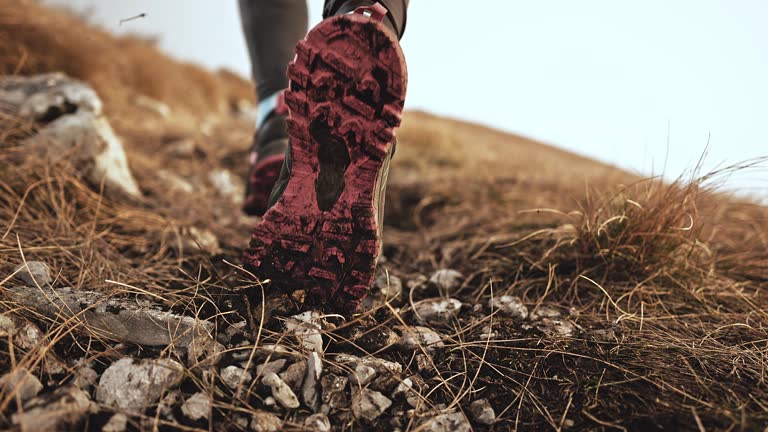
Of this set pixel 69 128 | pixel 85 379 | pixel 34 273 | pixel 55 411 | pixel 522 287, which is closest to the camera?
pixel 55 411

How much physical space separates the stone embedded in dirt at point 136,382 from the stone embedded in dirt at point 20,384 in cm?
8

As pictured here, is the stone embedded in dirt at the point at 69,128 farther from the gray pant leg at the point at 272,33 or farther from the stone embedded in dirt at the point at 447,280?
the stone embedded in dirt at the point at 447,280

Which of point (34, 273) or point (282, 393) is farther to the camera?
point (34, 273)

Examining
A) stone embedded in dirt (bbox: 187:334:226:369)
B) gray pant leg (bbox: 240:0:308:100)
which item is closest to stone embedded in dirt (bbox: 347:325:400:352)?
stone embedded in dirt (bbox: 187:334:226:369)

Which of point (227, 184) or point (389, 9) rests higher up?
point (389, 9)

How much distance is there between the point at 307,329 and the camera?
2.59 feet

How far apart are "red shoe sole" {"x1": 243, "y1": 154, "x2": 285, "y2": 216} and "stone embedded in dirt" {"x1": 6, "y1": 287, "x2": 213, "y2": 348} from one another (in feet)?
1.95

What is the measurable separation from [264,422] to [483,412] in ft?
1.11

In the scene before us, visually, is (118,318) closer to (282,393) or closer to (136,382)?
(136,382)

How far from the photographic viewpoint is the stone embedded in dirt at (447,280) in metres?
1.12

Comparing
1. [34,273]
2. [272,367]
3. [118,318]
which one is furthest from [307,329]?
[34,273]

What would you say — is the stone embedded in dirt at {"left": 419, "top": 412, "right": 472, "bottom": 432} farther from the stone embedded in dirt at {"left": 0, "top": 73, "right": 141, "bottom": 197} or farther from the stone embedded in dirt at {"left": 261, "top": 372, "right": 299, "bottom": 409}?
the stone embedded in dirt at {"left": 0, "top": 73, "right": 141, "bottom": 197}

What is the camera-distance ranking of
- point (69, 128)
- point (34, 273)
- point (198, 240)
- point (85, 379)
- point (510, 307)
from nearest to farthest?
point (85, 379), point (34, 273), point (510, 307), point (198, 240), point (69, 128)

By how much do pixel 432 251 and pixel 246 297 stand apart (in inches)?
30.2
